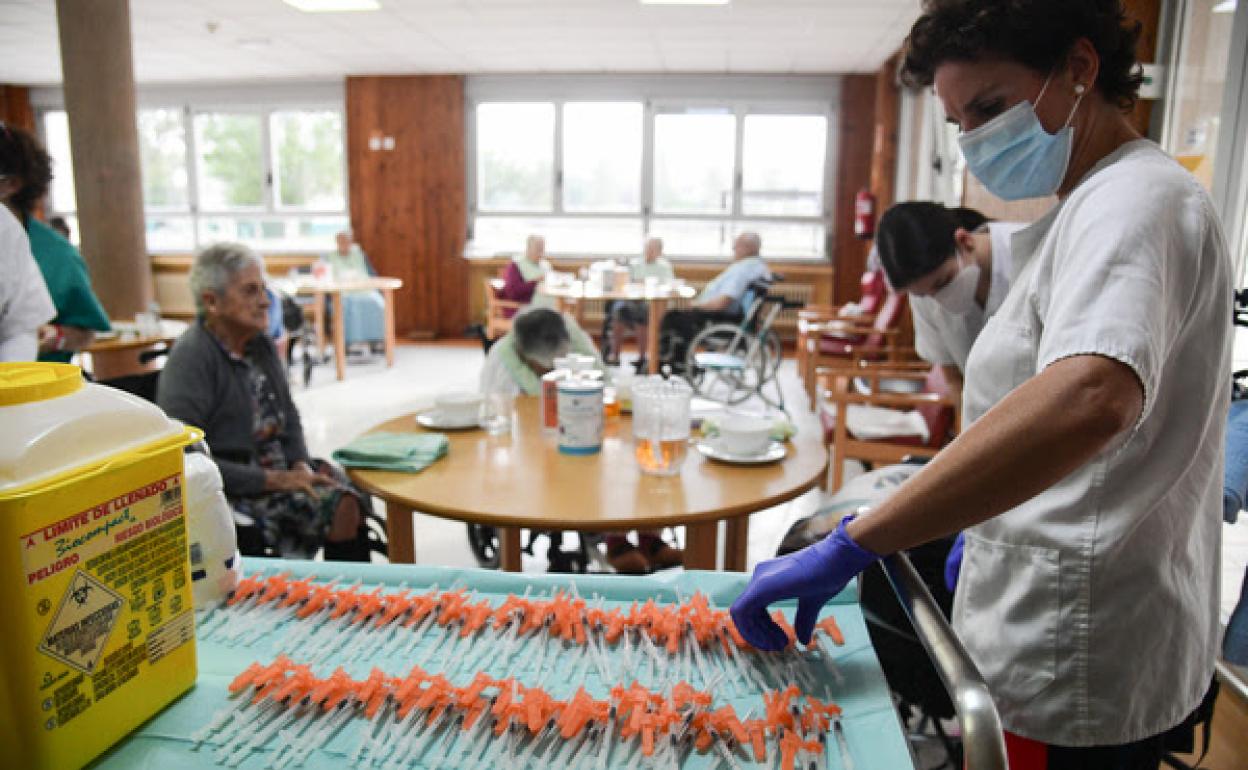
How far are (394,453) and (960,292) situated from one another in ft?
4.60

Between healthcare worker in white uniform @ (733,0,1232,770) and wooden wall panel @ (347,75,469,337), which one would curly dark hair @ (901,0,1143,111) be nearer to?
healthcare worker in white uniform @ (733,0,1232,770)

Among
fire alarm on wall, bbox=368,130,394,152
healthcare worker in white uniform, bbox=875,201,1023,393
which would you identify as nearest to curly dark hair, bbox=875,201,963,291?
healthcare worker in white uniform, bbox=875,201,1023,393

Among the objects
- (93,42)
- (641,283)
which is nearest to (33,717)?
(93,42)

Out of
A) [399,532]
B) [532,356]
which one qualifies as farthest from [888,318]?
[399,532]

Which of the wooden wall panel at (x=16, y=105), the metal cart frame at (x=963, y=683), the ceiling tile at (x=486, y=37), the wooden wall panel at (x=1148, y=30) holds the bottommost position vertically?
the metal cart frame at (x=963, y=683)

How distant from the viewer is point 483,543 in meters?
3.01

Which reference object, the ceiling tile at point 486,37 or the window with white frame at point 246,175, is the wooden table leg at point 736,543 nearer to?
the ceiling tile at point 486,37

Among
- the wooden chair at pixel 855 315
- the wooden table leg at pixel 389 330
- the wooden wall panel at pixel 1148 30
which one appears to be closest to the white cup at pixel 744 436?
the wooden wall panel at pixel 1148 30

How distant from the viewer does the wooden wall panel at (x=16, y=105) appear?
31.3 ft

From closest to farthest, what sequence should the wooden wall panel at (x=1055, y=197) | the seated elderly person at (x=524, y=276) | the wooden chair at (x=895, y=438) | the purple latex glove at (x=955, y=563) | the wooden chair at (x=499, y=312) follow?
the purple latex glove at (x=955, y=563)
the wooden wall panel at (x=1055, y=197)
the wooden chair at (x=895, y=438)
the wooden chair at (x=499, y=312)
the seated elderly person at (x=524, y=276)

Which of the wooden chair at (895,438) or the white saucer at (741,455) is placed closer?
the white saucer at (741,455)

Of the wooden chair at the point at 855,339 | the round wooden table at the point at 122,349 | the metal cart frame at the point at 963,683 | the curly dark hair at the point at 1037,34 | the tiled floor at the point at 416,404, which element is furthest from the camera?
the wooden chair at the point at 855,339

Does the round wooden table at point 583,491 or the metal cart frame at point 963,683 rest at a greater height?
the metal cart frame at point 963,683

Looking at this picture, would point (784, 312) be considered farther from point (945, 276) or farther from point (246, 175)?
point (945, 276)
